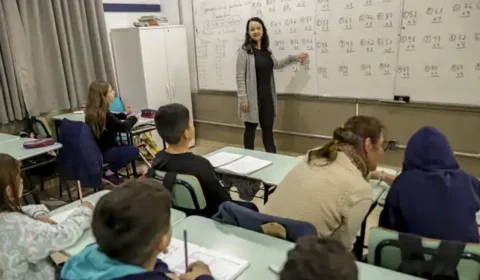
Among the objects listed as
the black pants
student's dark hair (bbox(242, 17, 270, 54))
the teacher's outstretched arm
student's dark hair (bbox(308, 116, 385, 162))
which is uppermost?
student's dark hair (bbox(242, 17, 270, 54))

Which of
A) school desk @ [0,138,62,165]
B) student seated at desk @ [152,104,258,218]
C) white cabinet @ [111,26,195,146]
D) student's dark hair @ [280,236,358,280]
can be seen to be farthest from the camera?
white cabinet @ [111,26,195,146]

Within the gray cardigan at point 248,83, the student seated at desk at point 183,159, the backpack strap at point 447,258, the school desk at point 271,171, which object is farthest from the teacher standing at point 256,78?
the backpack strap at point 447,258

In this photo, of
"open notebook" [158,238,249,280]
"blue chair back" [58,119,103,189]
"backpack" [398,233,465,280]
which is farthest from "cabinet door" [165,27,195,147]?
"backpack" [398,233,465,280]

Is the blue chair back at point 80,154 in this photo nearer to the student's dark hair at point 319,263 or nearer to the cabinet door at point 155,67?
the cabinet door at point 155,67

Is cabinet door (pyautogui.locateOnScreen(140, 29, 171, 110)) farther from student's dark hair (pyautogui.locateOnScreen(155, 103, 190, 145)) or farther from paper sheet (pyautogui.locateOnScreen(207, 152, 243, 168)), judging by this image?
student's dark hair (pyautogui.locateOnScreen(155, 103, 190, 145))

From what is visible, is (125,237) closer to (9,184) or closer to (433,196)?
(9,184)

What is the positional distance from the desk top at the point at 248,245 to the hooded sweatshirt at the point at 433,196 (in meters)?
0.28

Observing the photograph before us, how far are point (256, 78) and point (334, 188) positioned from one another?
2665mm

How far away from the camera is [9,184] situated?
156cm

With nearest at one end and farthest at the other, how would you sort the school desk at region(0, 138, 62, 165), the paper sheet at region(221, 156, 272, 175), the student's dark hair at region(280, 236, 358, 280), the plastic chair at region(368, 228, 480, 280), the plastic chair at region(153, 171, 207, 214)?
the student's dark hair at region(280, 236, 358, 280) < the plastic chair at region(368, 228, 480, 280) < the plastic chair at region(153, 171, 207, 214) < the paper sheet at region(221, 156, 272, 175) < the school desk at region(0, 138, 62, 165)

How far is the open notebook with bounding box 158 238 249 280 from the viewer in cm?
132

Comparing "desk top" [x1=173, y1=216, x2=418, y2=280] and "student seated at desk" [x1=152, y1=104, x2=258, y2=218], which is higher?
"student seated at desk" [x1=152, y1=104, x2=258, y2=218]

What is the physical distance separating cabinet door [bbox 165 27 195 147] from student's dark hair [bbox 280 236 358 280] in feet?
13.7

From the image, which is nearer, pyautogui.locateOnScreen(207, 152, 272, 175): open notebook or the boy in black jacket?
the boy in black jacket
